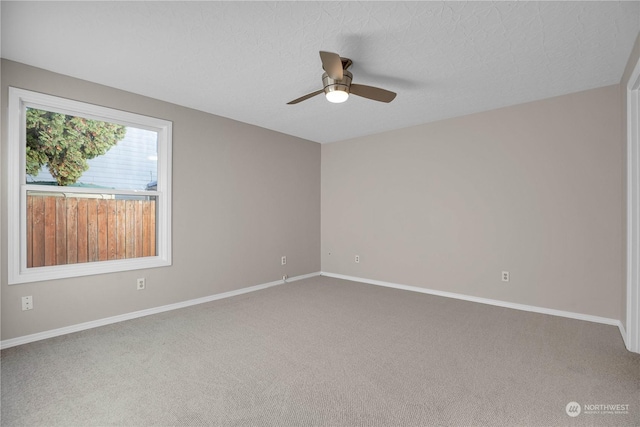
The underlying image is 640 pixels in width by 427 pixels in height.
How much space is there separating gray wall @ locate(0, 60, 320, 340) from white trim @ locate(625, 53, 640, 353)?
12.6 ft

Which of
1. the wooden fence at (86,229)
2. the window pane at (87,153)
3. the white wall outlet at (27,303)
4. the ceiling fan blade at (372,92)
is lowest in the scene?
the white wall outlet at (27,303)

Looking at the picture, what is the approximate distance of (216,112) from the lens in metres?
3.79

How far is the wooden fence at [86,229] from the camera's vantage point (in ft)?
8.87

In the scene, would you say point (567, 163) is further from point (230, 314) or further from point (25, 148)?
point (25, 148)

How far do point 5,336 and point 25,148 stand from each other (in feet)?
5.18

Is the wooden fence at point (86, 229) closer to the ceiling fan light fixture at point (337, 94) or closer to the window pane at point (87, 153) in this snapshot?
the window pane at point (87, 153)

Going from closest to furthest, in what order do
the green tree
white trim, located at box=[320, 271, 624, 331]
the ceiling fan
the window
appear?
the ceiling fan
the window
the green tree
white trim, located at box=[320, 271, 624, 331]

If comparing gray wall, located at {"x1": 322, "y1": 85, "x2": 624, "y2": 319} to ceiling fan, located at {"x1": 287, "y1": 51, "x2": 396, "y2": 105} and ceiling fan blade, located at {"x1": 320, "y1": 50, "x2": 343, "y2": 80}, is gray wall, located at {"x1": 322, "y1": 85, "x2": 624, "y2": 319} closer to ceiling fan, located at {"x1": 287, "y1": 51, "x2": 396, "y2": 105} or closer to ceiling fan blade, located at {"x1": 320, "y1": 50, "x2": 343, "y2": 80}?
ceiling fan, located at {"x1": 287, "y1": 51, "x2": 396, "y2": 105}

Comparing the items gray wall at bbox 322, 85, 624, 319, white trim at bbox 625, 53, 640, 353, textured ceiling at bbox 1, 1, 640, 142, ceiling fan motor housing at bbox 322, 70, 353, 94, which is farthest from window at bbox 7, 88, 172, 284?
white trim at bbox 625, 53, 640, 353

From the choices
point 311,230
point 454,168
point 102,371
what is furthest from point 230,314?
point 454,168

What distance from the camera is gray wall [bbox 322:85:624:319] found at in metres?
3.01

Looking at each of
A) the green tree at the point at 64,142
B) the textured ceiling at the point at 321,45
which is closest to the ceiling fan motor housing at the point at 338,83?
the textured ceiling at the point at 321,45

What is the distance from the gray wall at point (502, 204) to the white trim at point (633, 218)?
55cm

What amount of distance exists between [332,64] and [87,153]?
2.58 metres
